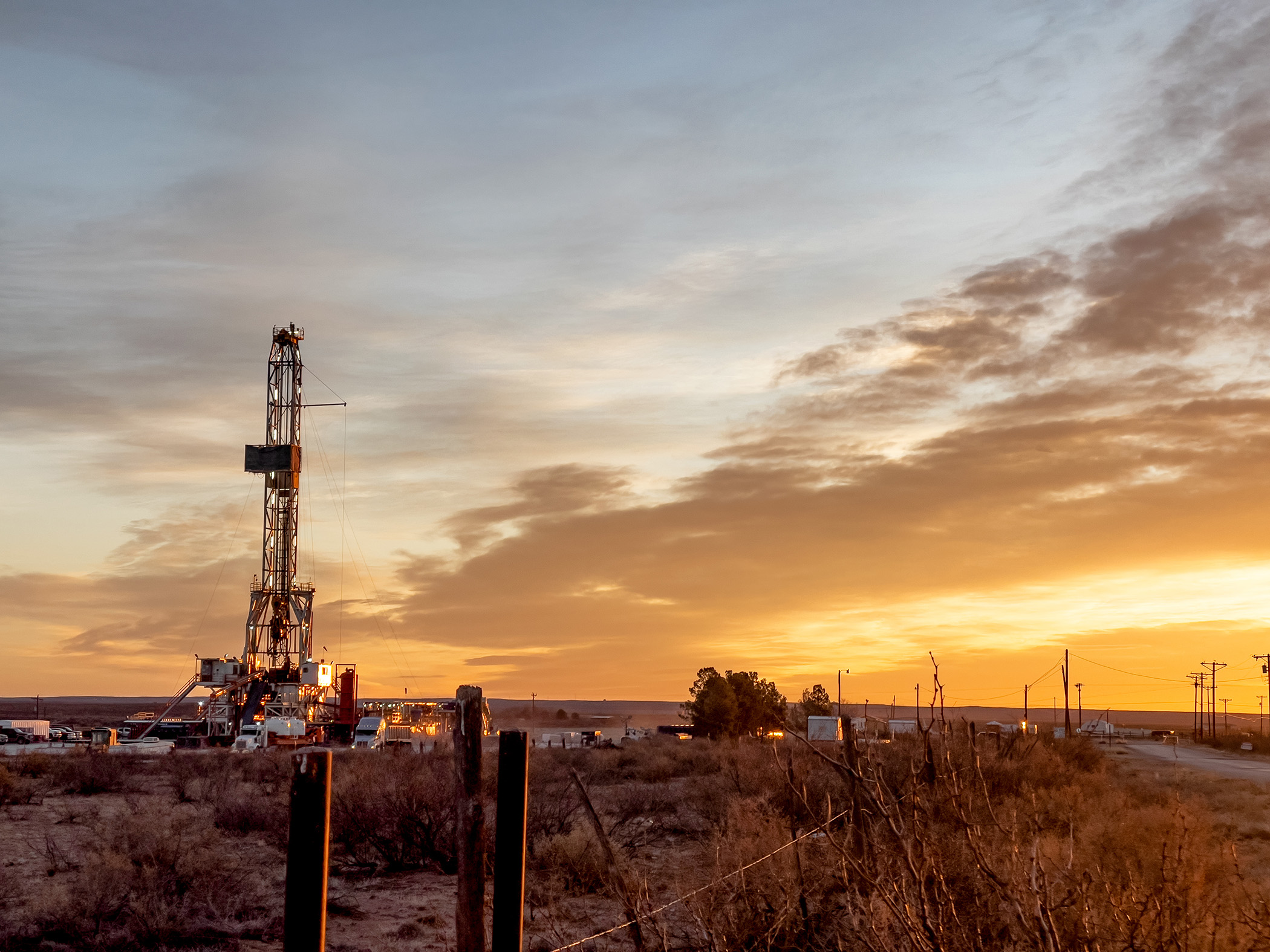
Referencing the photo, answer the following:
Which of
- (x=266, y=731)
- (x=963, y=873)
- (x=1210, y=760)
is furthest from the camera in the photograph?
(x=1210, y=760)

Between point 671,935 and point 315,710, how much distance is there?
5013cm

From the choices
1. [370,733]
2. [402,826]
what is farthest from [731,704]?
[402,826]

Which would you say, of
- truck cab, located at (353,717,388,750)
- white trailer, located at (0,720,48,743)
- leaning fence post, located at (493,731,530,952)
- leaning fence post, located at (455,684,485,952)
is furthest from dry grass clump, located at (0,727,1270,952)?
white trailer, located at (0,720,48,743)

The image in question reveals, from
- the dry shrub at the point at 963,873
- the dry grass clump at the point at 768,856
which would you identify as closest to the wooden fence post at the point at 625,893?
the dry grass clump at the point at 768,856

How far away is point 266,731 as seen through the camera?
53.2 m

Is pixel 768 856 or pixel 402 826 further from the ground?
pixel 768 856

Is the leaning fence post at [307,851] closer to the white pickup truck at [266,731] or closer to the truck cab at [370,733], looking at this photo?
the truck cab at [370,733]

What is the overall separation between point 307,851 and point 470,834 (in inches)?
81.9

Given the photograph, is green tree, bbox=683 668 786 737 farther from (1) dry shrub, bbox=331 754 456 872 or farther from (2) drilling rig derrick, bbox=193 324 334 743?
(1) dry shrub, bbox=331 754 456 872

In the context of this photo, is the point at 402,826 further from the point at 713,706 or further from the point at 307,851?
the point at 713,706

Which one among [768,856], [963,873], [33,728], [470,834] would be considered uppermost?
[470,834]

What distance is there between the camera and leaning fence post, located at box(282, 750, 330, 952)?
4.45m

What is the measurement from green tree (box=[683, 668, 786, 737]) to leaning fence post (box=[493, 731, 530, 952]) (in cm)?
6192

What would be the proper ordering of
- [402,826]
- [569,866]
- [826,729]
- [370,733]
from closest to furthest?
[569,866] → [402,826] → [370,733] → [826,729]
